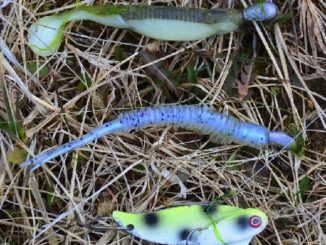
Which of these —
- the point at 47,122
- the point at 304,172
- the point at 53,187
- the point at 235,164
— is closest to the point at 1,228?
the point at 53,187

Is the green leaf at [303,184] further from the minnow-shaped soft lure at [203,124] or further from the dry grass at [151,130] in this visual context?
the minnow-shaped soft lure at [203,124]

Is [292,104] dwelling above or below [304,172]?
above

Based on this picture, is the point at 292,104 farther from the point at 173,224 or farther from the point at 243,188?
the point at 173,224

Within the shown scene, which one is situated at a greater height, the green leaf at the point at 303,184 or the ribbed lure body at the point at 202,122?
the ribbed lure body at the point at 202,122

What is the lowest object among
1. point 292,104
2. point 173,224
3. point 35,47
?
point 173,224

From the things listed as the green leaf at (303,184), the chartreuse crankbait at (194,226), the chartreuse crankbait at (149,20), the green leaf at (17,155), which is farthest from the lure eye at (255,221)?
the green leaf at (17,155)

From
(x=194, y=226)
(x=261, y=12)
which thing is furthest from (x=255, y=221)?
(x=261, y=12)

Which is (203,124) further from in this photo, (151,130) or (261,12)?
(261,12)
